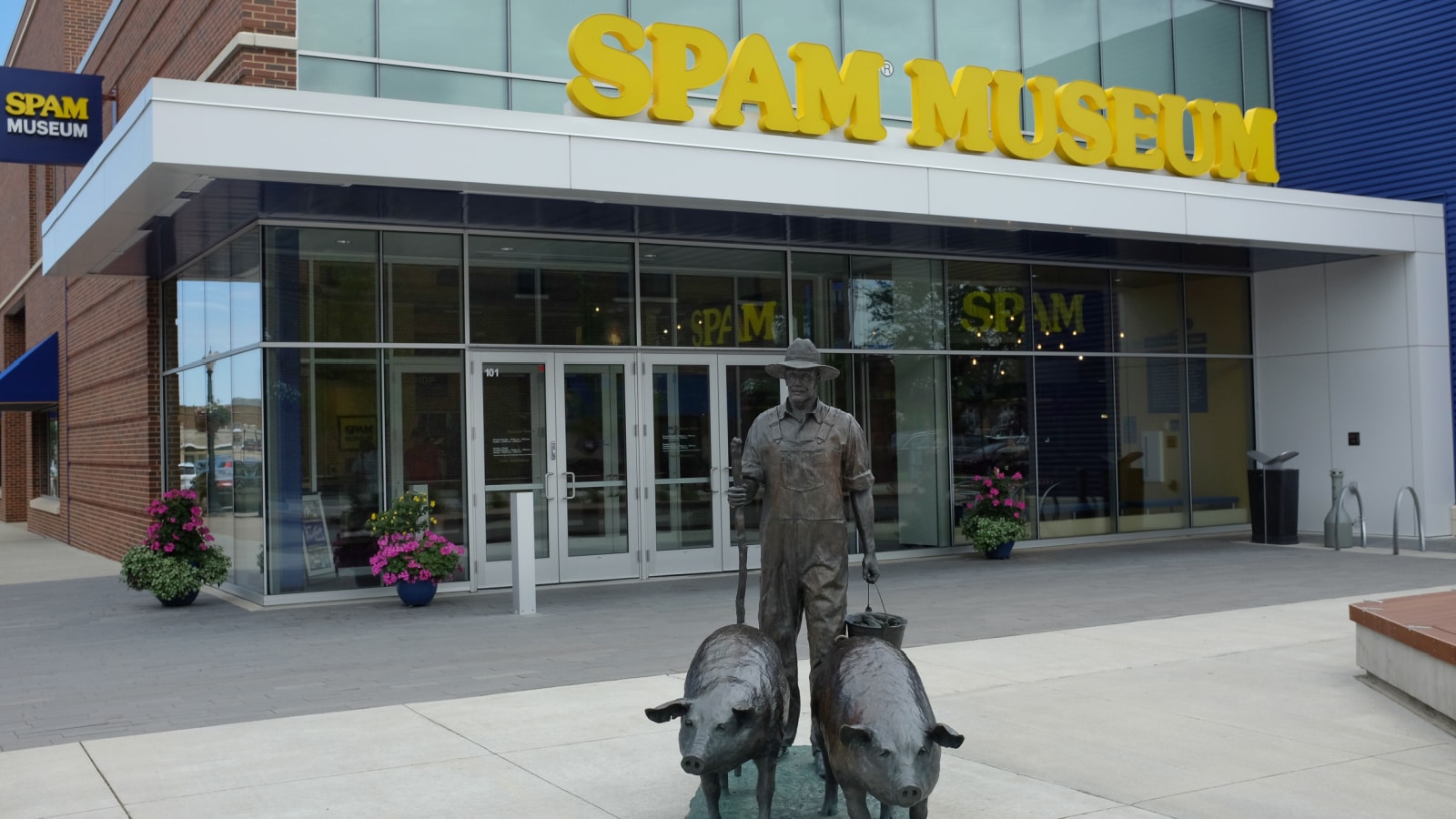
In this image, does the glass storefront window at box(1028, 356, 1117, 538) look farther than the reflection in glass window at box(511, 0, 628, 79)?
Yes

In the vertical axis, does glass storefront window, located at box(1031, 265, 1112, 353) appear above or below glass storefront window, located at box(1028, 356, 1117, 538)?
above

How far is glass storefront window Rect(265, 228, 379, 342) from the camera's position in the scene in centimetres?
1338

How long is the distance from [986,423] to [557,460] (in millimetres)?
6500

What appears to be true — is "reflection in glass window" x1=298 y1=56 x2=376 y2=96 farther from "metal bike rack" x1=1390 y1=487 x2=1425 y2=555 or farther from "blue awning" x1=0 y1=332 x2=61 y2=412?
"blue awning" x1=0 y1=332 x2=61 y2=412

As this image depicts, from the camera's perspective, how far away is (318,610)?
13008 millimetres

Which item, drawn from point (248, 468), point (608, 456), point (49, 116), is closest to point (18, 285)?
point (49, 116)

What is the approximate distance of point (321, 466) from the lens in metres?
13.5

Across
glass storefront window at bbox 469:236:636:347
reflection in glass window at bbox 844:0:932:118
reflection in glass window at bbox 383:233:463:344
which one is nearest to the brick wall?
reflection in glass window at bbox 383:233:463:344

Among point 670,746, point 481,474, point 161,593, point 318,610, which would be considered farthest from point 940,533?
point 670,746

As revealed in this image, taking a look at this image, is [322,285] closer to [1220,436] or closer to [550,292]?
[550,292]

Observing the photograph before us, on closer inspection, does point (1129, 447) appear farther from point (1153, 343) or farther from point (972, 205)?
point (972, 205)

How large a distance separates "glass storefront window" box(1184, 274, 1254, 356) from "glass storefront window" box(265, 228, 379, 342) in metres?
12.5

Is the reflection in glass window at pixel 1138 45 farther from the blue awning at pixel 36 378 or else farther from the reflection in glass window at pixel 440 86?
the blue awning at pixel 36 378

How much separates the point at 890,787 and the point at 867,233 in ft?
38.2
